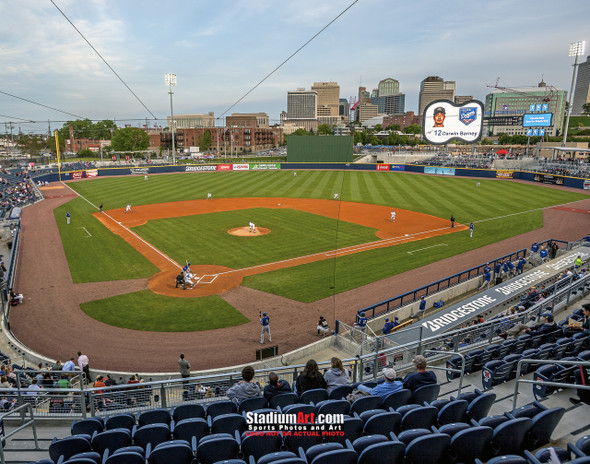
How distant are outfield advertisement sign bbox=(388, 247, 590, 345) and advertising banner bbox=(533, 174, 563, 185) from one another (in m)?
43.0

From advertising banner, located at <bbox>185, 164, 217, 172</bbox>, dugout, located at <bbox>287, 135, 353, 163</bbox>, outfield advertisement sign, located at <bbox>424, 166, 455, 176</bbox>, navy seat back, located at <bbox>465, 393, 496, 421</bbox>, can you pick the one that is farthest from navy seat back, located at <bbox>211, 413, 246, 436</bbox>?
dugout, located at <bbox>287, 135, 353, 163</bbox>

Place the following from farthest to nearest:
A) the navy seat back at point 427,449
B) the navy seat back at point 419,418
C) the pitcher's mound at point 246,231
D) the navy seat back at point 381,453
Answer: the pitcher's mound at point 246,231
the navy seat back at point 419,418
the navy seat back at point 427,449
the navy seat back at point 381,453

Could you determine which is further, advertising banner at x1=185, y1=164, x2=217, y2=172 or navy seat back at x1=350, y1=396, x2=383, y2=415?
advertising banner at x1=185, y1=164, x2=217, y2=172

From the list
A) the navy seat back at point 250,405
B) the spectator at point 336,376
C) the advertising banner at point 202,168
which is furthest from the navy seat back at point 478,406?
the advertising banner at point 202,168

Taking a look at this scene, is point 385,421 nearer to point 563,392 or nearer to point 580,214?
point 563,392

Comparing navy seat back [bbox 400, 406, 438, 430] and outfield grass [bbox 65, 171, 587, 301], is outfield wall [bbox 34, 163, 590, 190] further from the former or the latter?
navy seat back [bbox 400, 406, 438, 430]

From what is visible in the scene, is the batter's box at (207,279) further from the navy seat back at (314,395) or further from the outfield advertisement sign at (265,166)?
the outfield advertisement sign at (265,166)

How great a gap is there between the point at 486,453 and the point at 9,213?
42.6 m

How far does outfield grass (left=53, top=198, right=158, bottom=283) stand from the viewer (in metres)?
23.2

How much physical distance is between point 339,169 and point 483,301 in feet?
222

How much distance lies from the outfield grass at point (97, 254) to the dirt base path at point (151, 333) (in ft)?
2.74

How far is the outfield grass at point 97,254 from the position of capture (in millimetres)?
23234

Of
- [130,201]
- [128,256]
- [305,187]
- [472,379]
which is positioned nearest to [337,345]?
[472,379]

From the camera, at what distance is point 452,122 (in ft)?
224
